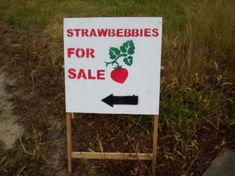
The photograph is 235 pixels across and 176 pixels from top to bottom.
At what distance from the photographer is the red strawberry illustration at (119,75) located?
2877mm

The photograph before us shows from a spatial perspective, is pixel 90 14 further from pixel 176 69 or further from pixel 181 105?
pixel 181 105

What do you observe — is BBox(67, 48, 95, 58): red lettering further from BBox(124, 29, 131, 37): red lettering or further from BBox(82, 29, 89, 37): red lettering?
BBox(124, 29, 131, 37): red lettering

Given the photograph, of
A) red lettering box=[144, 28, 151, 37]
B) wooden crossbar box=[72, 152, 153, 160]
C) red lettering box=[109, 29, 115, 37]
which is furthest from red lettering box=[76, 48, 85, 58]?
wooden crossbar box=[72, 152, 153, 160]

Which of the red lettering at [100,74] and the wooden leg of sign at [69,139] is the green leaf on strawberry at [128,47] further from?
the wooden leg of sign at [69,139]

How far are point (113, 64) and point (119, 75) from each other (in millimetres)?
83

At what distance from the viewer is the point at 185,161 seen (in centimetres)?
331

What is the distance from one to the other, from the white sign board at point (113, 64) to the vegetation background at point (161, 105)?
20.2 inches

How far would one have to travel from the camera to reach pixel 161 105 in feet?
12.3

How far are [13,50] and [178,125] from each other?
2470 millimetres

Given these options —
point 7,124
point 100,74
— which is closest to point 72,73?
point 100,74

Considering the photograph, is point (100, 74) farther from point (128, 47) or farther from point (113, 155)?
point (113, 155)

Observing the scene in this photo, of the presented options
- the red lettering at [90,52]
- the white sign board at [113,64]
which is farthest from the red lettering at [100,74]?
the red lettering at [90,52]

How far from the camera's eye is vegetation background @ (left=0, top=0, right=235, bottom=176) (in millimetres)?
3365

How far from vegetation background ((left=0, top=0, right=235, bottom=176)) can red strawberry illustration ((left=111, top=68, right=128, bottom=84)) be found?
66 centimetres
